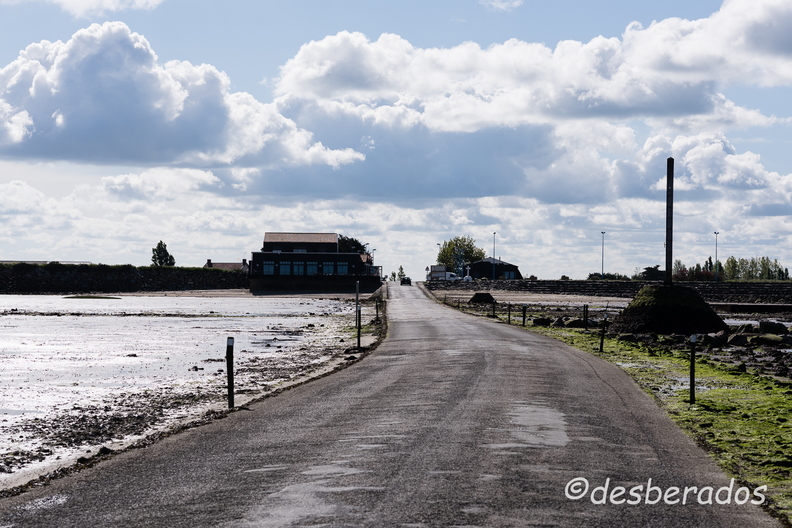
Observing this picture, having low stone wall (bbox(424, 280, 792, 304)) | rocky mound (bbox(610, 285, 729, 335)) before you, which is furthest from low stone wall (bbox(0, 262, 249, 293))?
rocky mound (bbox(610, 285, 729, 335))

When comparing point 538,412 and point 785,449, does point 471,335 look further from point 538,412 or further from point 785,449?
point 785,449

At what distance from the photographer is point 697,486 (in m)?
9.61

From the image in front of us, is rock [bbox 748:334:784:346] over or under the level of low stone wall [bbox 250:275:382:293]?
under

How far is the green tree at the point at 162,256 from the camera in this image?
173500 millimetres

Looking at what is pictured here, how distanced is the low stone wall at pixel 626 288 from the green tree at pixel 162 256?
62860 mm

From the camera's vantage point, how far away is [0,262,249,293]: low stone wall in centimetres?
13925

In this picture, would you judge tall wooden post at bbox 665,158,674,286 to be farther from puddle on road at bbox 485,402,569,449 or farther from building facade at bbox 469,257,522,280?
building facade at bbox 469,257,522,280

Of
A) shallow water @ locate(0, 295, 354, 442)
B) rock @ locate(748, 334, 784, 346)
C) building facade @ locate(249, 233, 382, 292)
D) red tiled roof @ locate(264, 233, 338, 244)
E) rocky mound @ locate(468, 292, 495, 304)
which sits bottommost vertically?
shallow water @ locate(0, 295, 354, 442)

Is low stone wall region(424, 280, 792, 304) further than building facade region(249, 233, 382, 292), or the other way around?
building facade region(249, 233, 382, 292)

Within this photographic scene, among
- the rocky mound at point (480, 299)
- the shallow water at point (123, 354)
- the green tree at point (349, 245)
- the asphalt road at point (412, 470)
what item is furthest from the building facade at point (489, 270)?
the asphalt road at point (412, 470)

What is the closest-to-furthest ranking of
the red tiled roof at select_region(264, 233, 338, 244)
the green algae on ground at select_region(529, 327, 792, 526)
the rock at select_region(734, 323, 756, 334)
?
the green algae on ground at select_region(529, 327, 792, 526) → the rock at select_region(734, 323, 756, 334) → the red tiled roof at select_region(264, 233, 338, 244)

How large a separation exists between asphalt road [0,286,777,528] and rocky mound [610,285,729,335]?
25010 millimetres

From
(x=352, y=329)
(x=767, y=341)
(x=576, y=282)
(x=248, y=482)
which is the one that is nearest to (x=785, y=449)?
(x=248, y=482)

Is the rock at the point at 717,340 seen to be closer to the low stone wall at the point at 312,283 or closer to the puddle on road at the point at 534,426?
the puddle on road at the point at 534,426
